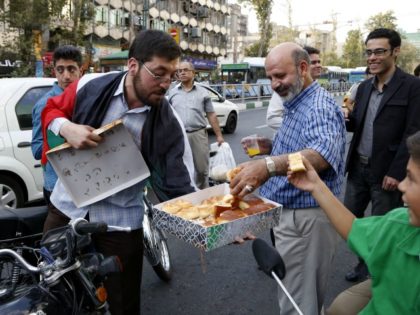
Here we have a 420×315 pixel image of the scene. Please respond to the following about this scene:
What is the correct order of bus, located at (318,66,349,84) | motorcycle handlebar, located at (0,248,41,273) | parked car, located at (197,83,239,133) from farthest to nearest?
bus, located at (318,66,349,84), parked car, located at (197,83,239,133), motorcycle handlebar, located at (0,248,41,273)

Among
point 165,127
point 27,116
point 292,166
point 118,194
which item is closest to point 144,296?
point 118,194

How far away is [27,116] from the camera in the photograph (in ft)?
16.4

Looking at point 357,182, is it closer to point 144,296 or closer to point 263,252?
point 144,296

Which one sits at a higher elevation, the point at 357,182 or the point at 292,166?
the point at 292,166

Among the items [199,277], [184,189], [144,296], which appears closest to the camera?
[184,189]

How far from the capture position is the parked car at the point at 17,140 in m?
4.85

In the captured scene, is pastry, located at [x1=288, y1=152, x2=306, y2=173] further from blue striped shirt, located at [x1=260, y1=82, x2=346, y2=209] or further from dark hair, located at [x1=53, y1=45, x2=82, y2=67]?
dark hair, located at [x1=53, y1=45, x2=82, y2=67]

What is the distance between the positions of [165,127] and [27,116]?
11.2 ft

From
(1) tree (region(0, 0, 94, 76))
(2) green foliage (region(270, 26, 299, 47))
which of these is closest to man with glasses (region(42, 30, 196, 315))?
(1) tree (region(0, 0, 94, 76))

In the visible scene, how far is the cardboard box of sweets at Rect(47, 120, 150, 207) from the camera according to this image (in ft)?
6.47

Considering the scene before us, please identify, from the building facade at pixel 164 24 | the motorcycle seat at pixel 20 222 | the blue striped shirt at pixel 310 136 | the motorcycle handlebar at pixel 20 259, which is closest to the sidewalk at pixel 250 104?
the building facade at pixel 164 24

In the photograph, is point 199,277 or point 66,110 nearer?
point 66,110

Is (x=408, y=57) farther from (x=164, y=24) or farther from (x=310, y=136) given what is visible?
(x=310, y=136)

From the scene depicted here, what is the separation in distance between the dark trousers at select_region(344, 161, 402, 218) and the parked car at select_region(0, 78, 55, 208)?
3.57 meters
